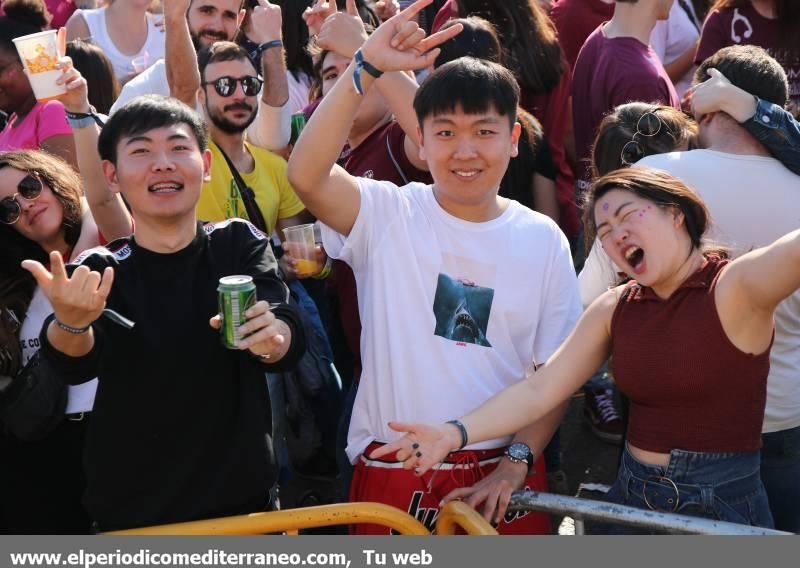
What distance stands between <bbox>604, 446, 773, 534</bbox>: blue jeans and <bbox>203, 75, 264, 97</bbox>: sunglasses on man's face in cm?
243

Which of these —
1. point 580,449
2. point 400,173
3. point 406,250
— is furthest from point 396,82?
point 580,449

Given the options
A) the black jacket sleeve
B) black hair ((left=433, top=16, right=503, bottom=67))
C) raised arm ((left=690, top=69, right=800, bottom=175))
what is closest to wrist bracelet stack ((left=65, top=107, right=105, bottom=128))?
the black jacket sleeve

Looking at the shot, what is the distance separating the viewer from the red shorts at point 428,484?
2986 millimetres

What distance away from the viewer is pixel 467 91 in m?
3.01

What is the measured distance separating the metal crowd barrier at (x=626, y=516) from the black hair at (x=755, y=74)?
1.61 metres

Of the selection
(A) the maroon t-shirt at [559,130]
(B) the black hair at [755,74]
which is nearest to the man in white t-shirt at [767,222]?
(B) the black hair at [755,74]

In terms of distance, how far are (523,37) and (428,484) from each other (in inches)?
97.8

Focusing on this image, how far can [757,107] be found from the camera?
327 cm

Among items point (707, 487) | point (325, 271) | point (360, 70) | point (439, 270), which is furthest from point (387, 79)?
point (707, 487)

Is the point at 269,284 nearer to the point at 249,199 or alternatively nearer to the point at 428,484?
the point at 428,484

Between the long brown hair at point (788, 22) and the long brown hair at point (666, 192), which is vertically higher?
the long brown hair at point (788, 22)

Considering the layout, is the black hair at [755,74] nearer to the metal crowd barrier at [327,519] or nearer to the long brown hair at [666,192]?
the long brown hair at [666,192]

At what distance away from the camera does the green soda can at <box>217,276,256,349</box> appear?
2.53 metres
